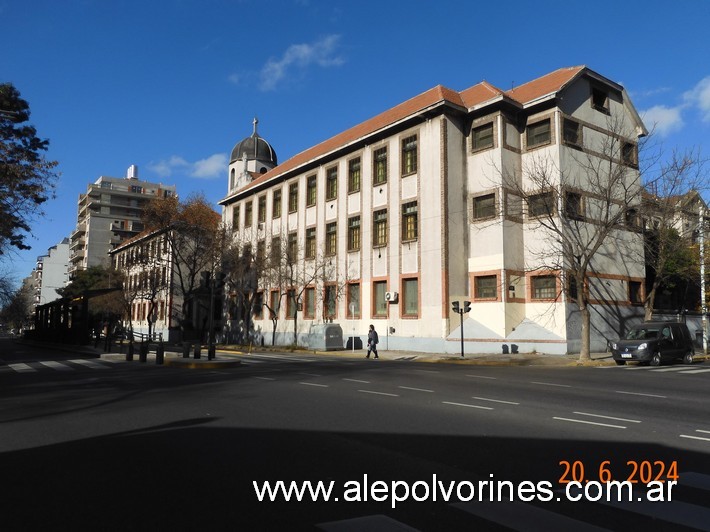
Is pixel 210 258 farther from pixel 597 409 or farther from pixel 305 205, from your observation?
pixel 597 409

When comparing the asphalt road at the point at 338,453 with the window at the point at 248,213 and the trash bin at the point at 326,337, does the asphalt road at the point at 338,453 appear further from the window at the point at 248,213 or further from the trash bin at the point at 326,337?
the window at the point at 248,213

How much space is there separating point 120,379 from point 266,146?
5071 centimetres

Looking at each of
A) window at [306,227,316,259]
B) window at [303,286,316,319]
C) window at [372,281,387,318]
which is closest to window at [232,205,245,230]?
window at [306,227,316,259]

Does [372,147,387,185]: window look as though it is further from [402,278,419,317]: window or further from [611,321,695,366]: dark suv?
[611,321,695,366]: dark suv

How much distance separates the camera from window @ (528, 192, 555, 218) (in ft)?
90.2

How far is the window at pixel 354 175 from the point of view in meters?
39.0

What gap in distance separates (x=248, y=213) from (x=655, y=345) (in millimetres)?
38421

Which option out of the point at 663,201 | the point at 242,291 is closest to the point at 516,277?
the point at 663,201

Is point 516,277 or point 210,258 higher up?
point 210,258

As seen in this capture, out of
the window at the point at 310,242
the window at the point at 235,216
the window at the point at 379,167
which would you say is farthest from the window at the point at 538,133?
the window at the point at 235,216

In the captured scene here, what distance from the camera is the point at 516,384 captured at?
1454cm

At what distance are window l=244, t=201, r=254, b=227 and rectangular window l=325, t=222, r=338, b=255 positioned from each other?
1306cm

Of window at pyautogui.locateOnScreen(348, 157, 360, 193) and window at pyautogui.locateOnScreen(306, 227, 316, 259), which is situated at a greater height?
window at pyautogui.locateOnScreen(348, 157, 360, 193)

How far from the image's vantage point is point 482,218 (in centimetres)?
3153
